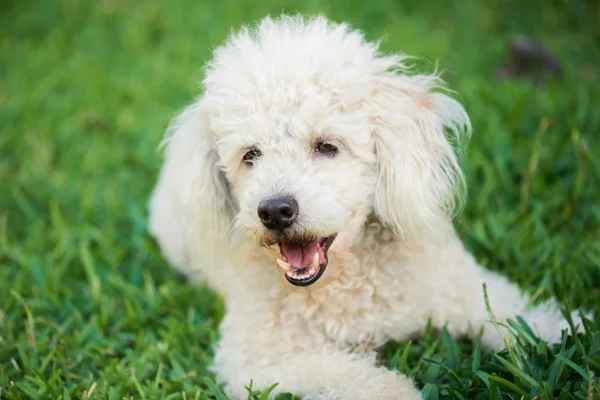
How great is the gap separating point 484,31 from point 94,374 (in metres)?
4.48

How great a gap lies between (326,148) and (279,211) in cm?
34

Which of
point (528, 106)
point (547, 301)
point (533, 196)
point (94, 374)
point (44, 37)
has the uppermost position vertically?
point (528, 106)

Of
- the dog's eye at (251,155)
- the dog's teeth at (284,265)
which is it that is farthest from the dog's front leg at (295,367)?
the dog's eye at (251,155)

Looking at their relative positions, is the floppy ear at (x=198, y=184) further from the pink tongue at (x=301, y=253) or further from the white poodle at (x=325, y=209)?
the pink tongue at (x=301, y=253)

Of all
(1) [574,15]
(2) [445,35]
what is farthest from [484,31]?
(1) [574,15]

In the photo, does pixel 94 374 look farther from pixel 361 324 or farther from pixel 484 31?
pixel 484 31

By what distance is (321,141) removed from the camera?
2.53 meters

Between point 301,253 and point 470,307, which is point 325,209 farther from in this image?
point 470,307

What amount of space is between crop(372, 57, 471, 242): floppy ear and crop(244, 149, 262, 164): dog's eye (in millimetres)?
454

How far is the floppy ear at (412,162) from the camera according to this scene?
256cm

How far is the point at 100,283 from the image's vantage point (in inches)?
140

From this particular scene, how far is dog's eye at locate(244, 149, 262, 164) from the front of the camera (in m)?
2.60

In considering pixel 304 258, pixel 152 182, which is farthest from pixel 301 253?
pixel 152 182

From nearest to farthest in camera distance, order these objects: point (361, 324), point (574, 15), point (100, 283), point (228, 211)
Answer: point (361, 324) → point (228, 211) → point (100, 283) → point (574, 15)
